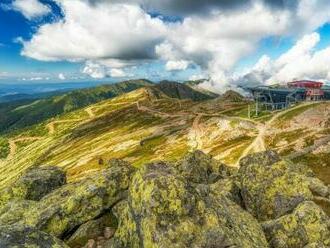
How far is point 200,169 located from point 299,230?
36.9 metres

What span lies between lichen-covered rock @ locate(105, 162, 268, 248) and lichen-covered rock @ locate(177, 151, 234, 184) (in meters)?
34.6

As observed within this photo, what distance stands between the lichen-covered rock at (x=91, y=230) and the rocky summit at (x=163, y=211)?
10 centimetres

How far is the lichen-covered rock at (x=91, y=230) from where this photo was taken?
117 ft

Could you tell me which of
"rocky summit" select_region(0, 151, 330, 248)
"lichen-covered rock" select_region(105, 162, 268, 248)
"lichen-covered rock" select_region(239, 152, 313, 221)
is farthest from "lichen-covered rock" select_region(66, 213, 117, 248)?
"lichen-covered rock" select_region(239, 152, 313, 221)

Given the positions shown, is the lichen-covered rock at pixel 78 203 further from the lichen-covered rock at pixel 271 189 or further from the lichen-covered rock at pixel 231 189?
the lichen-covered rock at pixel 271 189

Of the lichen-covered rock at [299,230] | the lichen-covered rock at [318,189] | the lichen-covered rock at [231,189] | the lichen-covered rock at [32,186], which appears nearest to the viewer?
the lichen-covered rock at [299,230]

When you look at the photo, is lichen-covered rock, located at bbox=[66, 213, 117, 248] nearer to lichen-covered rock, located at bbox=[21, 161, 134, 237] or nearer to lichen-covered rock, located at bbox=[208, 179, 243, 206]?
lichen-covered rock, located at bbox=[21, 161, 134, 237]

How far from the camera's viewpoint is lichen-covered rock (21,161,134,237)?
1483 inches

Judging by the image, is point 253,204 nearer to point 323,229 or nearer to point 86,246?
point 323,229

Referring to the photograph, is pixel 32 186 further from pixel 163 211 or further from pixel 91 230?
pixel 163 211

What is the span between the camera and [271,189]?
145 ft

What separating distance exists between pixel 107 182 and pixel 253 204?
55.3 feet

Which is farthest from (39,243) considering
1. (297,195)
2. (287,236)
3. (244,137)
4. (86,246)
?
(244,137)

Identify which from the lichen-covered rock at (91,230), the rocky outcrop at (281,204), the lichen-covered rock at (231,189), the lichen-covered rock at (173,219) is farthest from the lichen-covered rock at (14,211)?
the rocky outcrop at (281,204)
